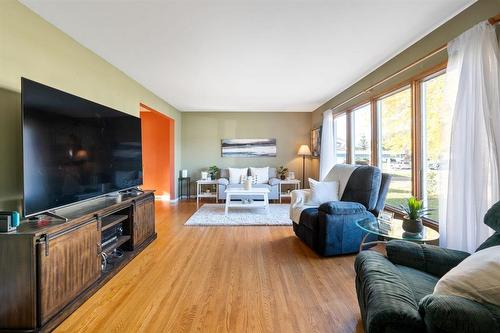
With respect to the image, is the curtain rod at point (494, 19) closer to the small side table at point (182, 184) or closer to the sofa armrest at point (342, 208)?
the sofa armrest at point (342, 208)

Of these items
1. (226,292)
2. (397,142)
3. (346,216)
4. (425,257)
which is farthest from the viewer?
(397,142)

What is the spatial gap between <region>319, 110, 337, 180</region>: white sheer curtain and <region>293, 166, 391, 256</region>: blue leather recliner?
185 cm

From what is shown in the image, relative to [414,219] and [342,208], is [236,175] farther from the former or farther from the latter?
[414,219]

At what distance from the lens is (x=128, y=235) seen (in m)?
2.72

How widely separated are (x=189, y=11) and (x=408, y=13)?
75.6 inches

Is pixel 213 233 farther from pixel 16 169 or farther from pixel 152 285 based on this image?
pixel 16 169

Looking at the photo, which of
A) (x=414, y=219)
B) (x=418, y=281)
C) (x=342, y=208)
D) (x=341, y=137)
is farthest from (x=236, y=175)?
(x=418, y=281)

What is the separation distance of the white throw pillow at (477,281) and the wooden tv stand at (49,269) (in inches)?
87.5

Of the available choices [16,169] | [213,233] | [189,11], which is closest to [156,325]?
[16,169]

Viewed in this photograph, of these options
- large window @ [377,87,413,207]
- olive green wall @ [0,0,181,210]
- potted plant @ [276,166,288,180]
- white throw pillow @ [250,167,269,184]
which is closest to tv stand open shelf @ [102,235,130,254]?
olive green wall @ [0,0,181,210]

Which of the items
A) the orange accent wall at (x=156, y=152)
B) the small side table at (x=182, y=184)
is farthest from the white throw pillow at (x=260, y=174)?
the orange accent wall at (x=156, y=152)

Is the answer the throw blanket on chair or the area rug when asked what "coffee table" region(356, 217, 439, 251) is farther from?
the area rug

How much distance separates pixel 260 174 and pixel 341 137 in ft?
7.11

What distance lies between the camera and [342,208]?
2.67m
